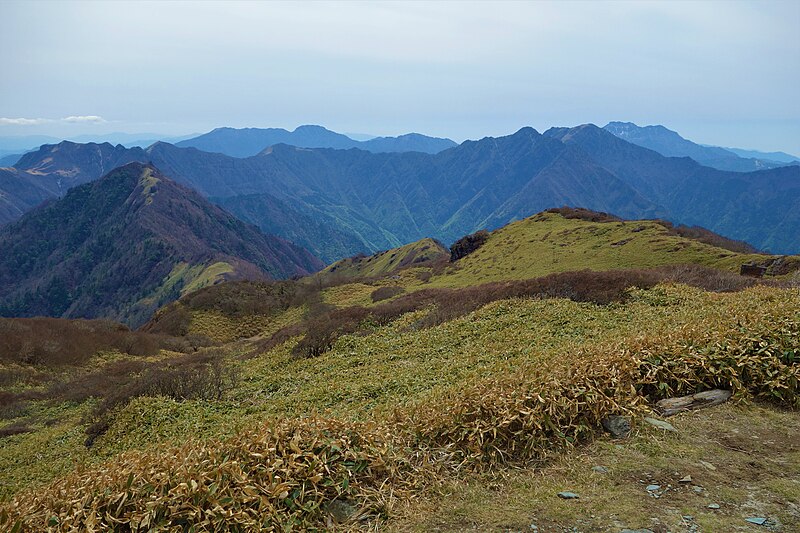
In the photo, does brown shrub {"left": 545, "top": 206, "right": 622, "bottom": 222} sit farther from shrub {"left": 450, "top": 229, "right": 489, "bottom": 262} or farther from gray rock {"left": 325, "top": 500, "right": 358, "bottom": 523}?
gray rock {"left": 325, "top": 500, "right": 358, "bottom": 523}

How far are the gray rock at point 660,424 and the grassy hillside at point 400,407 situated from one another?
0.18m

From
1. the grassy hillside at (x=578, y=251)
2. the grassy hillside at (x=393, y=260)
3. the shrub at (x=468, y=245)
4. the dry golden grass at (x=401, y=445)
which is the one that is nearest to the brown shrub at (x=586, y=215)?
the grassy hillside at (x=578, y=251)

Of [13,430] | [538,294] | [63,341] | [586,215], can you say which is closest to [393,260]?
[586,215]

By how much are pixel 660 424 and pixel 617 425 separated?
65 centimetres

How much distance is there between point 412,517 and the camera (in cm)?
547

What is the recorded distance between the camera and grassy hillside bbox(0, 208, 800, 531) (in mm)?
5457

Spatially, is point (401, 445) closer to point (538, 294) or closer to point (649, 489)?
point (649, 489)

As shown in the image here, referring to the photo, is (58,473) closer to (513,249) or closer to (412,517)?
(412,517)

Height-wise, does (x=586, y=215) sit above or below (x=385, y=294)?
above

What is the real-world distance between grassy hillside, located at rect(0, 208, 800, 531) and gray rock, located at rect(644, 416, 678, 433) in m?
0.18

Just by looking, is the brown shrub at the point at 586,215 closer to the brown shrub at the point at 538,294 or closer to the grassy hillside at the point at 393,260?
the grassy hillside at the point at 393,260

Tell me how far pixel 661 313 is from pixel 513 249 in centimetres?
4464

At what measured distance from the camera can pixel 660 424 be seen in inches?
280

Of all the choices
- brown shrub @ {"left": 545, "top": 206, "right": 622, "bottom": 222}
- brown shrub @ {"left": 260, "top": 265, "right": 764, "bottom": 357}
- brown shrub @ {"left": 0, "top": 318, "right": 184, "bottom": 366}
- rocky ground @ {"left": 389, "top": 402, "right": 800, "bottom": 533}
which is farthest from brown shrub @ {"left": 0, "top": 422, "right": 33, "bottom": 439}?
brown shrub @ {"left": 545, "top": 206, "right": 622, "bottom": 222}
